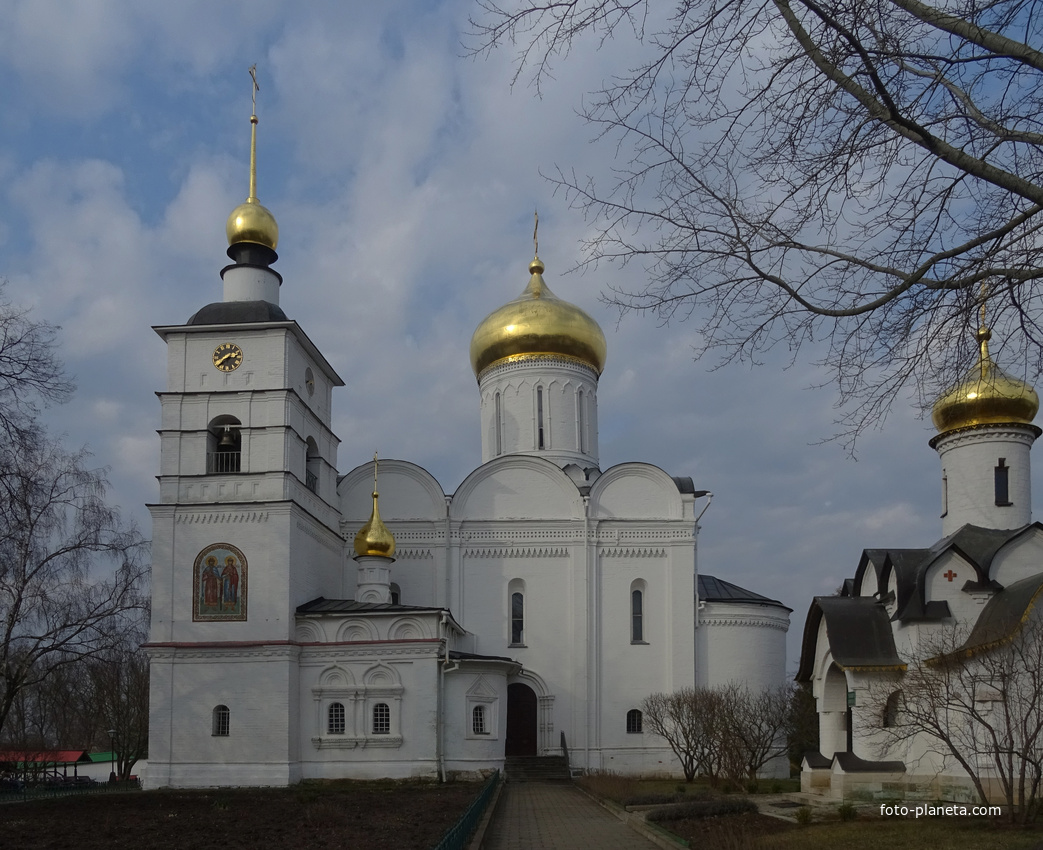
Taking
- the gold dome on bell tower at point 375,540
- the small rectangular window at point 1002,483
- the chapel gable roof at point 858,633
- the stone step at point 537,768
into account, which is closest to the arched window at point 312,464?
the gold dome on bell tower at point 375,540

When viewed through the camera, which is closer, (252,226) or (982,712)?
(982,712)

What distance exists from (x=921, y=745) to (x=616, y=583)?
375 inches

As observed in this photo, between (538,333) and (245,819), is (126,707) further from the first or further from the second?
(245,819)

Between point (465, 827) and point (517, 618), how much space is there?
14027 mm

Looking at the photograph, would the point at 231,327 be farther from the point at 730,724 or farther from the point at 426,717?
the point at 730,724

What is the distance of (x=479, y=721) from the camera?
2284 centimetres

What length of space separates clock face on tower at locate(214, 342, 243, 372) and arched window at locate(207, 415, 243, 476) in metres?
1.01

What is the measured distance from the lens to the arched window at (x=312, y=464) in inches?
951

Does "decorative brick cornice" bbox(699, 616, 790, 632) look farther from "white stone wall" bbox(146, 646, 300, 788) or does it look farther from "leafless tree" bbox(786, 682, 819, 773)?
"white stone wall" bbox(146, 646, 300, 788)

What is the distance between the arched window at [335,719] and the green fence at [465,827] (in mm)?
5812

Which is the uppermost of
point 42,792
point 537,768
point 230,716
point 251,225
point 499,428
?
point 251,225

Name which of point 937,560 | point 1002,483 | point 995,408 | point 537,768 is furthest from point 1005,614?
point 537,768

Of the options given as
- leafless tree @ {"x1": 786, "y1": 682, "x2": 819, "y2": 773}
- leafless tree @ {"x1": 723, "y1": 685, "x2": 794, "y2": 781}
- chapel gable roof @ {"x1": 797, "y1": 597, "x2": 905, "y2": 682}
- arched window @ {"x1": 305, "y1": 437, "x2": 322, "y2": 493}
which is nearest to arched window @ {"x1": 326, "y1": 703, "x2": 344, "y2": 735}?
arched window @ {"x1": 305, "y1": 437, "x2": 322, "y2": 493}

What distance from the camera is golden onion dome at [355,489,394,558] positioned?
23562 mm
